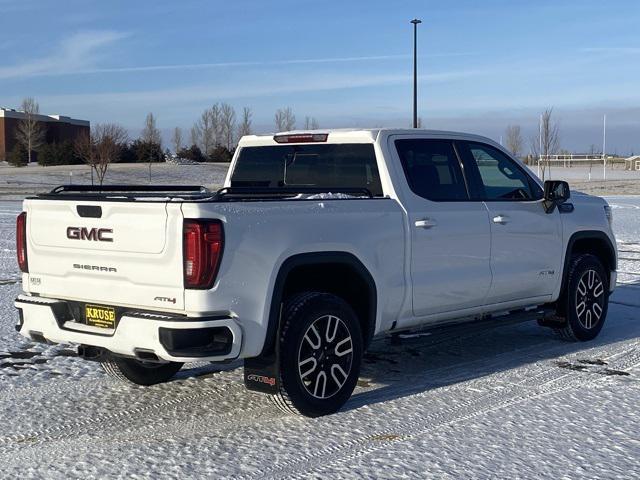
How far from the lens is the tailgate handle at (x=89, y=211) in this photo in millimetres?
5531

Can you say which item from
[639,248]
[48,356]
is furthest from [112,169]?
[48,356]

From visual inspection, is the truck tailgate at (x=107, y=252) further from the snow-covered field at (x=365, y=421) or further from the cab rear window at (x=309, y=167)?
the cab rear window at (x=309, y=167)

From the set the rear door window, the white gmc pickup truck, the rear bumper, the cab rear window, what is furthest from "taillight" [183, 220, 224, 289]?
the rear door window

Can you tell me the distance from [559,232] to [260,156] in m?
2.75

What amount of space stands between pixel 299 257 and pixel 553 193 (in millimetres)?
3012

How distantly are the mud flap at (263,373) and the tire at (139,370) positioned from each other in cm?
119

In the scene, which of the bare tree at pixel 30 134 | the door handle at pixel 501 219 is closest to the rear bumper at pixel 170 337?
the door handle at pixel 501 219

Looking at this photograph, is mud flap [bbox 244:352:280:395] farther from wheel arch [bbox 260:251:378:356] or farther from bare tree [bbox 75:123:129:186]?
bare tree [bbox 75:123:129:186]

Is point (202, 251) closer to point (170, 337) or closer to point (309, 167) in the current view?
point (170, 337)

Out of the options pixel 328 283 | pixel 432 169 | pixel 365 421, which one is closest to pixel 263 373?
pixel 365 421

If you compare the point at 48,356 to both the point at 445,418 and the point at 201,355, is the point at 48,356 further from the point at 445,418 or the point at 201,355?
the point at 445,418

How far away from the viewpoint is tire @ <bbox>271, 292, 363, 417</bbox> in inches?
220

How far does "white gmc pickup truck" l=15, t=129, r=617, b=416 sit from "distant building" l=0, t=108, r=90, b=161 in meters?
84.9

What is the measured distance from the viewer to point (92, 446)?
5.22 m
